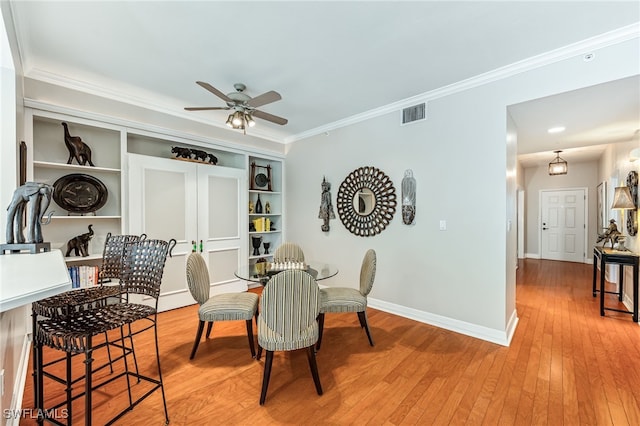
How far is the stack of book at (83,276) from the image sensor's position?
3.10m

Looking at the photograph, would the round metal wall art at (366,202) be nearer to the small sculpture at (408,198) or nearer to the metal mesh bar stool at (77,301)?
the small sculpture at (408,198)

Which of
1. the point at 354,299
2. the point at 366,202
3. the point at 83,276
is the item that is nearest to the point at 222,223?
the point at 83,276

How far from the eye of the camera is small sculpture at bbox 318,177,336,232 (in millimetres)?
4587

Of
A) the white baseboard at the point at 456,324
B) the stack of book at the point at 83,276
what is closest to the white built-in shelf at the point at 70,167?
the stack of book at the point at 83,276

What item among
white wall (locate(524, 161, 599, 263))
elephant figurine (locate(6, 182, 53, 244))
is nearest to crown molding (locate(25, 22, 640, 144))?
elephant figurine (locate(6, 182, 53, 244))

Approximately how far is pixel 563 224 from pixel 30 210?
10.1m

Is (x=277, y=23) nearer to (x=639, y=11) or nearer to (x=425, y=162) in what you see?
(x=425, y=162)

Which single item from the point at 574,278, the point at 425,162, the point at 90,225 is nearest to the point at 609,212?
the point at 574,278

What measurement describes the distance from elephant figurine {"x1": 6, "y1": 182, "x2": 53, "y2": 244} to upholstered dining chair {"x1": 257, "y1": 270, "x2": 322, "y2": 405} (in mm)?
1278

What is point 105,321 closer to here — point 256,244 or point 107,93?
point 107,93

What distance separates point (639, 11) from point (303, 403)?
12.4 ft

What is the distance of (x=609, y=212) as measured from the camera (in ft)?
17.6

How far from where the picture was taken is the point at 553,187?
772 cm

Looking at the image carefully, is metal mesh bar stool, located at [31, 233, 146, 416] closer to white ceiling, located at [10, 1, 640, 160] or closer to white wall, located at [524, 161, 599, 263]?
white ceiling, located at [10, 1, 640, 160]
